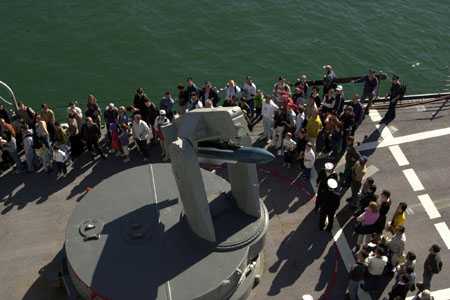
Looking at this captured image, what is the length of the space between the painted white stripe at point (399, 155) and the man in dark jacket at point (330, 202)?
475 cm

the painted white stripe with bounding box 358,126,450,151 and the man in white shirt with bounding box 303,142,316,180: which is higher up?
the man in white shirt with bounding box 303,142,316,180

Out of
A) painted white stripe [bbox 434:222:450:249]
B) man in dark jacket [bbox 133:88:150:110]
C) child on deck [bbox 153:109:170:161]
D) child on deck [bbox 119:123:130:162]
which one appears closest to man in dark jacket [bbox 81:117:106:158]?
child on deck [bbox 119:123:130:162]

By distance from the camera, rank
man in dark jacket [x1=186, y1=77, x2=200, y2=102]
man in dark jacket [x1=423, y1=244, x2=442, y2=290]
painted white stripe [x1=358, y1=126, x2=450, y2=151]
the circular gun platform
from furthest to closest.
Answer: man in dark jacket [x1=186, y1=77, x2=200, y2=102]
painted white stripe [x1=358, y1=126, x2=450, y2=151]
man in dark jacket [x1=423, y1=244, x2=442, y2=290]
the circular gun platform

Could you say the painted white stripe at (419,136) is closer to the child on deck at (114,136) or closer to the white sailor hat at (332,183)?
the white sailor hat at (332,183)

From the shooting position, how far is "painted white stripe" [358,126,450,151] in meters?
21.8

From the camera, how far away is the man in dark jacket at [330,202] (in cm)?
1700

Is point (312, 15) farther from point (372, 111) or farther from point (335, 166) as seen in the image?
point (335, 166)

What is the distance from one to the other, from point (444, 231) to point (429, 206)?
3.98 ft

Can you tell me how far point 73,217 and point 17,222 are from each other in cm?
328

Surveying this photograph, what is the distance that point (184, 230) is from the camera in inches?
627

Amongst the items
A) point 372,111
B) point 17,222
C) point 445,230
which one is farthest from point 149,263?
point 372,111

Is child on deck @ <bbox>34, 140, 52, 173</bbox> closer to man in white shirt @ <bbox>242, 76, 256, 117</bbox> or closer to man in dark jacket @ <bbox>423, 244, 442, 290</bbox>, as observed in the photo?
man in white shirt @ <bbox>242, 76, 256, 117</bbox>

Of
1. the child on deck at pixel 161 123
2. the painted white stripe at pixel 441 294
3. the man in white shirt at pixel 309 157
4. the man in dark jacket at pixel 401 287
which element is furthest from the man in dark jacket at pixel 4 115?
the painted white stripe at pixel 441 294

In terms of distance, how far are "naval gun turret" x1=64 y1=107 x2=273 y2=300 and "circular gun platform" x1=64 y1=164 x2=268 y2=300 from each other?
0.09 ft
